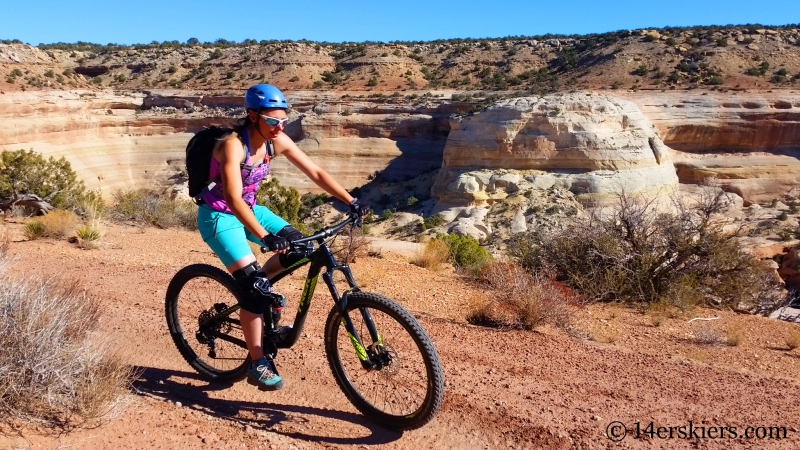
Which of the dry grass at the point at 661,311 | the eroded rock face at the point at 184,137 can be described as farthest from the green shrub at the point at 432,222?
the dry grass at the point at 661,311

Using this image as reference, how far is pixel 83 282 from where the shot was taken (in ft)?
19.7

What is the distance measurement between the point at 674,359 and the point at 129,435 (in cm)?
410

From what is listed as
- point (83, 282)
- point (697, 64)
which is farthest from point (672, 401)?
point (697, 64)

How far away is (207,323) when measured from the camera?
12.6 ft

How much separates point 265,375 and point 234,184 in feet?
3.62

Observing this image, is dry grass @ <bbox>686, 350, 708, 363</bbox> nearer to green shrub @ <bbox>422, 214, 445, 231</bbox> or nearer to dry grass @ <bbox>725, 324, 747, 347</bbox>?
dry grass @ <bbox>725, 324, 747, 347</bbox>

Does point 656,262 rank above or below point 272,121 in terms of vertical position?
below

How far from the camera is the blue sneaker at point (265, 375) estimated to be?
11.1ft

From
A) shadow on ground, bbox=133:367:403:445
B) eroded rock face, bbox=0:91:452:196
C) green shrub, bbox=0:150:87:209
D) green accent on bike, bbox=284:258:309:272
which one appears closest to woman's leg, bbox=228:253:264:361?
green accent on bike, bbox=284:258:309:272

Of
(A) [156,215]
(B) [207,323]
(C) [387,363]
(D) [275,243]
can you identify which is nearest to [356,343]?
(C) [387,363]

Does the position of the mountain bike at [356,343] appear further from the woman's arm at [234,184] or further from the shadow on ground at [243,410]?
the woman's arm at [234,184]

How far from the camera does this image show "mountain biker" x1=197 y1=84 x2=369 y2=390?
10.1 ft

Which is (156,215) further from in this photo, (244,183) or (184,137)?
(184,137)

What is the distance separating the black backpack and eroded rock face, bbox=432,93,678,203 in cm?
2372
